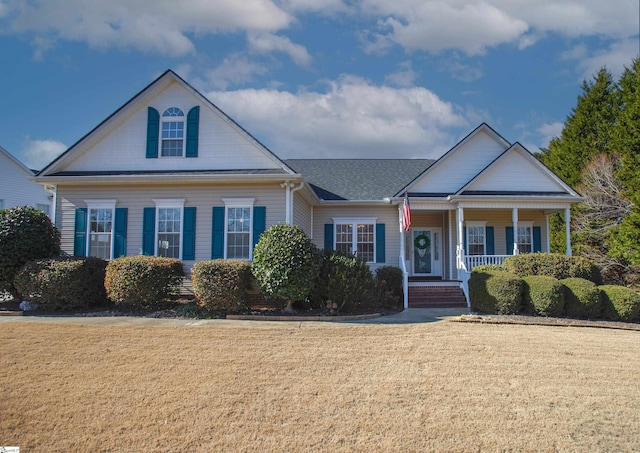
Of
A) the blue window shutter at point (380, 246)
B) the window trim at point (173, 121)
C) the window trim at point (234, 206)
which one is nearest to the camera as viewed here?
the window trim at point (234, 206)

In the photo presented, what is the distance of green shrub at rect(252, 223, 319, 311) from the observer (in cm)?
1044

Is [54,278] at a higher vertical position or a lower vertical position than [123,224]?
lower

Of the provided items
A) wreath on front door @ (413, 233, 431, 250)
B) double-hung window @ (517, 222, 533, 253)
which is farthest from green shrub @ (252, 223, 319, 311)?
double-hung window @ (517, 222, 533, 253)

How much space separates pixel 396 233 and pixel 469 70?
6.62 meters

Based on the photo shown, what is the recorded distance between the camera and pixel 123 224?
1343 cm

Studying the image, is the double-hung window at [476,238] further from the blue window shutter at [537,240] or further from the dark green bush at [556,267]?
the dark green bush at [556,267]

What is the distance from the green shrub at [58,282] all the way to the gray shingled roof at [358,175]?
890 cm

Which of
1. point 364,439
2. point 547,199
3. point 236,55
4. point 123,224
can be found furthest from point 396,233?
point 364,439

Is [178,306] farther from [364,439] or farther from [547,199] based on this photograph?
[547,199]

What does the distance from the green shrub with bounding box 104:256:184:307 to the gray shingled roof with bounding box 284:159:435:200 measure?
772 cm

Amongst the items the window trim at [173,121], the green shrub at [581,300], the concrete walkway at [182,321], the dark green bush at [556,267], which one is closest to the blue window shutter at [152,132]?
the window trim at [173,121]

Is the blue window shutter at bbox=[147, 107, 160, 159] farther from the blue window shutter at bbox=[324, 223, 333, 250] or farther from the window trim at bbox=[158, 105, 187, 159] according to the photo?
the blue window shutter at bbox=[324, 223, 333, 250]

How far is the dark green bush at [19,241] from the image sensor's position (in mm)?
11516

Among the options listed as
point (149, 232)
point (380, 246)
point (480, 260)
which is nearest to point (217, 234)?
point (149, 232)
